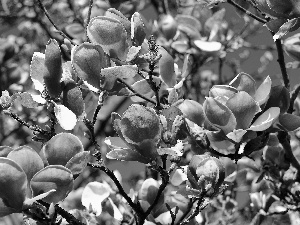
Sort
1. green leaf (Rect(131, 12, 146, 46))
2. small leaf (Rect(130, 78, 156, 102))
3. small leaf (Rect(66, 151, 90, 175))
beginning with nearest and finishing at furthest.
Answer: small leaf (Rect(66, 151, 90, 175)), green leaf (Rect(131, 12, 146, 46)), small leaf (Rect(130, 78, 156, 102))

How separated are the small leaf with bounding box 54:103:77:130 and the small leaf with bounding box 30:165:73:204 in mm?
148

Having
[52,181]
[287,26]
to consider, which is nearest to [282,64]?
[287,26]

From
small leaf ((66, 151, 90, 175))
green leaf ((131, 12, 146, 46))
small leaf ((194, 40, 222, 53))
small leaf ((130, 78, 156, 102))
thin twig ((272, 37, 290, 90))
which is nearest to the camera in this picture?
small leaf ((66, 151, 90, 175))

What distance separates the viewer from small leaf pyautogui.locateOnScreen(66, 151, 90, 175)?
0.99m

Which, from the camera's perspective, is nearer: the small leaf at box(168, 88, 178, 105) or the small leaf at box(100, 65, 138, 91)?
the small leaf at box(100, 65, 138, 91)

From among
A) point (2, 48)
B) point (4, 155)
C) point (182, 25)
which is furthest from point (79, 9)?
point (4, 155)

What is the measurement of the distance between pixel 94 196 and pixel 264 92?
1.91 feet

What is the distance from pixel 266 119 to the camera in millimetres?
1079

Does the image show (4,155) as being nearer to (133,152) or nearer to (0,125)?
(133,152)

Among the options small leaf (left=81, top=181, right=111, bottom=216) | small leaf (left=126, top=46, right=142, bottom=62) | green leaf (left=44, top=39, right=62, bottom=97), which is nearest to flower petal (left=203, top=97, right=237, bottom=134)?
small leaf (left=126, top=46, right=142, bottom=62)

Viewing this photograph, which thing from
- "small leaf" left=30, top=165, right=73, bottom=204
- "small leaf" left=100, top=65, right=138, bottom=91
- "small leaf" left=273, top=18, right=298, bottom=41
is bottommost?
"small leaf" left=30, top=165, right=73, bottom=204

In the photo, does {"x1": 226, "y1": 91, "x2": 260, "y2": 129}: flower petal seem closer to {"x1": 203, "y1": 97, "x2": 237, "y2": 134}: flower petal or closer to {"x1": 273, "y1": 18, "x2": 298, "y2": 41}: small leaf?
{"x1": 203, "y1": 97, "x2": 237, "y2": 134}: flower petal

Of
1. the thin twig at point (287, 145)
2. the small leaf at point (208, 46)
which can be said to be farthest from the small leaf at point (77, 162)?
the small leaf at point (208, 46)

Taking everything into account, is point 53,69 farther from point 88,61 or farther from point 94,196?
point 94,196
